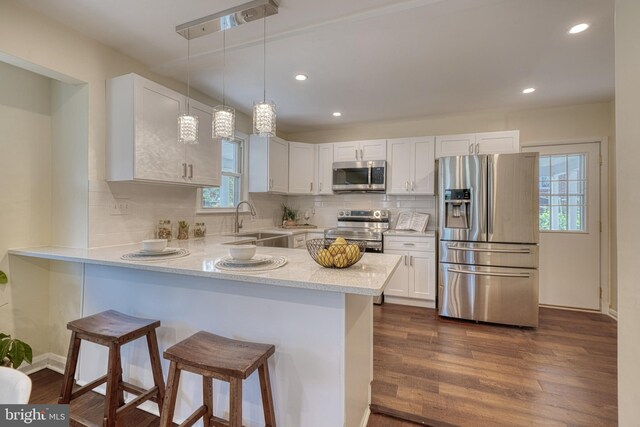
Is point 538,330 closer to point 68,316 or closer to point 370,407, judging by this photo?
point 370,407

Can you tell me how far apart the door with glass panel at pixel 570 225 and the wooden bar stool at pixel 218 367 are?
373 centimetres

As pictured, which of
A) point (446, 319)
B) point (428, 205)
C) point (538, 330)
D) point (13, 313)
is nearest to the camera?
point (13, 313)

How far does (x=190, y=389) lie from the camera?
1643 millimetres

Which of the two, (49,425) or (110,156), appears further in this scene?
(110,156)

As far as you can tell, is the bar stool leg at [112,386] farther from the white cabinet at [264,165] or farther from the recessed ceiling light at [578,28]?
the recessed ceiling light at [578,28]

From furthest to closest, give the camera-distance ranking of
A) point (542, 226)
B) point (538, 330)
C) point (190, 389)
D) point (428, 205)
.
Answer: point (428, 205)
point (542, 226)
point (538, 330)
point (190, 389)

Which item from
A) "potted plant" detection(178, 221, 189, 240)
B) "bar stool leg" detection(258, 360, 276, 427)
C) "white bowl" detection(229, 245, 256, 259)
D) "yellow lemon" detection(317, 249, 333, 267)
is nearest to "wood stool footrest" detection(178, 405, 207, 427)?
"bar stool leg" detection(258, 360, 276, 427)

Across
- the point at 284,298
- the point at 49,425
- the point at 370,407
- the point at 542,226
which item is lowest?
the point at 370,407

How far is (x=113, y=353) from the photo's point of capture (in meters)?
1.47

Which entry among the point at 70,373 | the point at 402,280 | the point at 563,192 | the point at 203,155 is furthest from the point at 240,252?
the point at 563,192

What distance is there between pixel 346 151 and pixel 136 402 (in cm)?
347

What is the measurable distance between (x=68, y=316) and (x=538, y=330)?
414cm

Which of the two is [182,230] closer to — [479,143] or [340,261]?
[340,261]

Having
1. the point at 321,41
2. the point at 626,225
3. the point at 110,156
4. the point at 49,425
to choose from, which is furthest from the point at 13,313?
the point at 626,225
